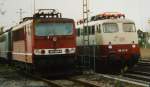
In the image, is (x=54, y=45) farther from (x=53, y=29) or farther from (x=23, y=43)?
(x=23, y=43)

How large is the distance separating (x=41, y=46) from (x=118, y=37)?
4.73 meters

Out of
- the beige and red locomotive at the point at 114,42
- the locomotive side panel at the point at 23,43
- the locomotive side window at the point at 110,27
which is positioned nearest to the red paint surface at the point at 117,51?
the beige and red locomotive at the point at 114,42

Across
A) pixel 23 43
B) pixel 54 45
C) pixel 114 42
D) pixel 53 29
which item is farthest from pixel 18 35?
pixel 114 42

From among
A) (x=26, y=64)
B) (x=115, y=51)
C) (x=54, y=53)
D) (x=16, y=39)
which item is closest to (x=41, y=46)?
(x=54, y=53)

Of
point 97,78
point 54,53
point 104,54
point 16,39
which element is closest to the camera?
point 97,78

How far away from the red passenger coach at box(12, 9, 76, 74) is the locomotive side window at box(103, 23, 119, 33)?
8.41 feet

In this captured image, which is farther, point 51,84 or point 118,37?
point 118,37

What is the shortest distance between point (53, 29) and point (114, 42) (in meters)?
3.70

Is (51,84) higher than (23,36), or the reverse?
(23,36)

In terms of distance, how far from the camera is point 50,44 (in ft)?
74.7

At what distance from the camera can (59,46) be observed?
22938mm

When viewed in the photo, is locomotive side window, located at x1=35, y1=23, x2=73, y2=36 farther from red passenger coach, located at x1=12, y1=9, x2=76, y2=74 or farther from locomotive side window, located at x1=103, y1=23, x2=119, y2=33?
locomotive side window, located at x1=103, y1=23, x2=119, y2=33

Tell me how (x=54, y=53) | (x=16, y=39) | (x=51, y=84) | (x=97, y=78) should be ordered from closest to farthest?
(x=51, y=84), (x=97, y=78), (x=54, y=53), (x=16, y=39)

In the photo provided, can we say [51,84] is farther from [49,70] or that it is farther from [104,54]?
[104,54]
